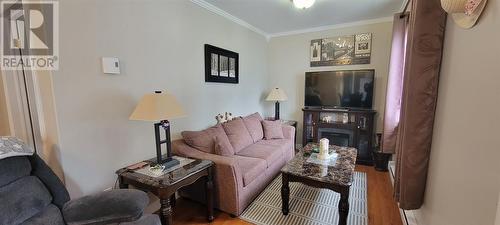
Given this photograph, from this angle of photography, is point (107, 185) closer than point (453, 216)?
No

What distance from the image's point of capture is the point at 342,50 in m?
3.84

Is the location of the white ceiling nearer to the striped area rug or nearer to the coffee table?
the coffee table

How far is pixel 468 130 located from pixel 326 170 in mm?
1193

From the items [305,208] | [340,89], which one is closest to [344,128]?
[340,89]

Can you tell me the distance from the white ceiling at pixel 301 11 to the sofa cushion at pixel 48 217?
2478mm

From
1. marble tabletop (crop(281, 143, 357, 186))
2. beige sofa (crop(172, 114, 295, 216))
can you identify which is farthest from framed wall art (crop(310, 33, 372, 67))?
marble tabletop (crop(281, 143, 357, 186))

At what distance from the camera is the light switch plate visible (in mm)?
1775

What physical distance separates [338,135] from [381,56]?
1535 millimetres

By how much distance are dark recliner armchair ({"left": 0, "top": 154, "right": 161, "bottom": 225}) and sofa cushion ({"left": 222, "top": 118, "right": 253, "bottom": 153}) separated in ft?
4.92

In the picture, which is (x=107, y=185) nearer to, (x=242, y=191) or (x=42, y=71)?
(x=42, y=71)

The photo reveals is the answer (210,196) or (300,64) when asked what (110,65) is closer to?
(210,196)

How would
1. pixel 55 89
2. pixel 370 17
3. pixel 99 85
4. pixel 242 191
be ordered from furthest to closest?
pixel 370 17 → pixel 242 191 → pixel 99 85 → pixel 55 89

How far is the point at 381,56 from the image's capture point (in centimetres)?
362

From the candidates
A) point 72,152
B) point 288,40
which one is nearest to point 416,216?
point 72,152
